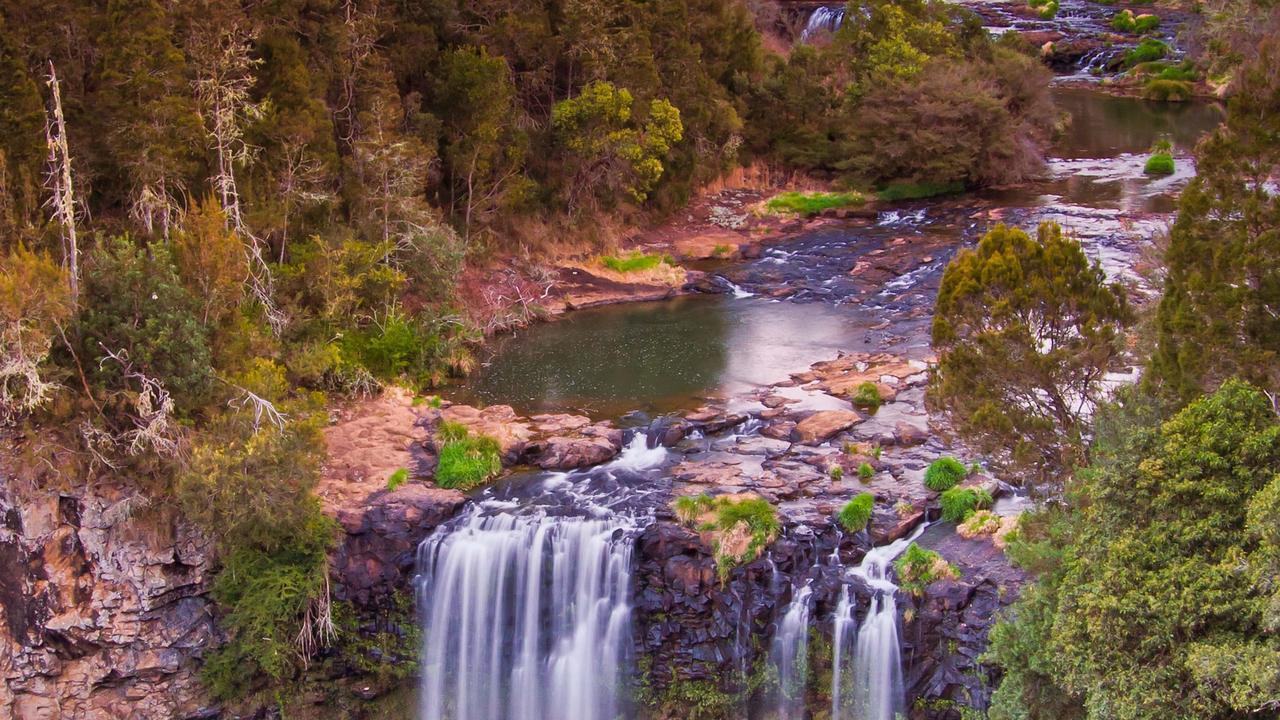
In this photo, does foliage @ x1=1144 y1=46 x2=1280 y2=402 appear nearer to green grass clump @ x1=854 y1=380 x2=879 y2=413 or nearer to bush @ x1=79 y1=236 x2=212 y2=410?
green grass clump @ x1=854 y1=380 x2=879 y2=413

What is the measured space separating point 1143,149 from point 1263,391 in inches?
1618

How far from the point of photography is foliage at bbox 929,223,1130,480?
19891 millimetres

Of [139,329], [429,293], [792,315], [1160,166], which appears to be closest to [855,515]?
[139,329]

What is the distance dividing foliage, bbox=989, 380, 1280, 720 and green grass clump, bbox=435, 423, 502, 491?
40.6 ft

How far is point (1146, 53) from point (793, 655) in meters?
62.0

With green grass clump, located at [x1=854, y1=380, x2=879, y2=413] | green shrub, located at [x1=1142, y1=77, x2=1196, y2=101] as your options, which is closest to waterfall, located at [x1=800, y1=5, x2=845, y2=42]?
green shrub, located at [x1=1142, y1=77, x2=1196, y2=101]

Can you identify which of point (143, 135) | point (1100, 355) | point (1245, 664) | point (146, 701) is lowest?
point (146, 701)

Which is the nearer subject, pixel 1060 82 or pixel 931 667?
pixel 931 667

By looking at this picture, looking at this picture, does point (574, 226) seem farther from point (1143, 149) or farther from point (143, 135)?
point (1143, 149)

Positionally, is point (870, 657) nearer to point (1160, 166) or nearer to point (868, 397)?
point (868, 397)

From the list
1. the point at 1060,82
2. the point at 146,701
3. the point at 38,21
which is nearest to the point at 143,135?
the point at 38,21

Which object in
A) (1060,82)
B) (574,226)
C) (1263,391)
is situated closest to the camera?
(1263,391)

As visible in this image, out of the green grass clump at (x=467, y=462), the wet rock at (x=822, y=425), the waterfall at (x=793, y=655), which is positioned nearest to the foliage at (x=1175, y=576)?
the waterfall at (x=793, y=655)

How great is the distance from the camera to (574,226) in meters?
40.7
